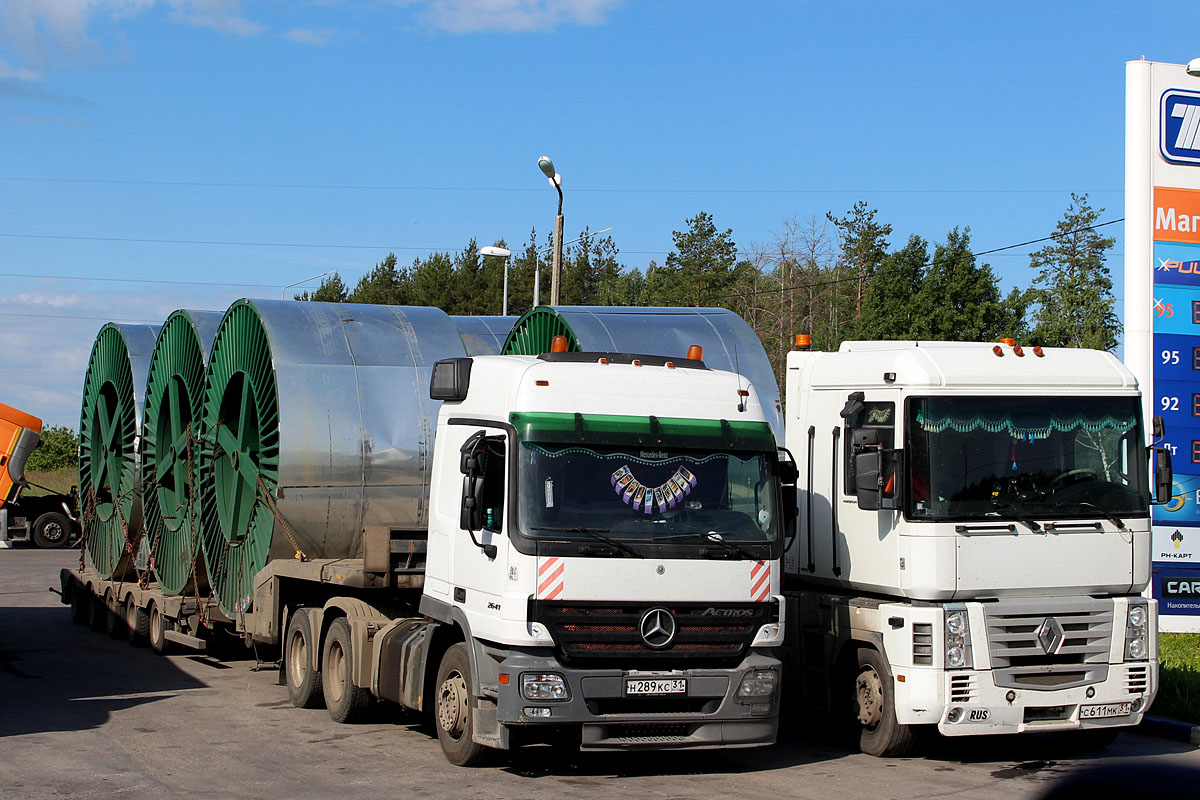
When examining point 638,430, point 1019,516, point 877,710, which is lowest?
point 877,710

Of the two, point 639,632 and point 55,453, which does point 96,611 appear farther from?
point 55,453

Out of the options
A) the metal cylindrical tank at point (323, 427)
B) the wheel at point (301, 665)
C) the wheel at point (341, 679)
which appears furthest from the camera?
the metal cylindrical tank at point (323, 427)

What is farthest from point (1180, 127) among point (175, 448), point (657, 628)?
point (175, 448)

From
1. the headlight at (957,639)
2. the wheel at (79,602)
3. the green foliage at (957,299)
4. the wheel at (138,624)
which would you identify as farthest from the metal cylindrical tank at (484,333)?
the green foliage at (957,299)

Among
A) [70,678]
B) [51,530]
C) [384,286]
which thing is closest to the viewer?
[70,678]

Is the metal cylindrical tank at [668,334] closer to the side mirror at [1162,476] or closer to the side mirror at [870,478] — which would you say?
the side mirror at [870,478]

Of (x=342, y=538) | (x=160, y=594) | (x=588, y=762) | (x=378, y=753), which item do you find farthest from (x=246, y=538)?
(x=588, y=762)

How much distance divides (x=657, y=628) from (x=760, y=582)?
82cm

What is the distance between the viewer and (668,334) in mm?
14062

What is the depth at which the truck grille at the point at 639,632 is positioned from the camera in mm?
8398

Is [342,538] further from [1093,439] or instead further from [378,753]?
[1093,439]

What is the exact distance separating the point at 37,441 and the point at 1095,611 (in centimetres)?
1218

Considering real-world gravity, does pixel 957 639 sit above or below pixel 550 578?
below

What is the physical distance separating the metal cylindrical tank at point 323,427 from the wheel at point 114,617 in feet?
12.9
